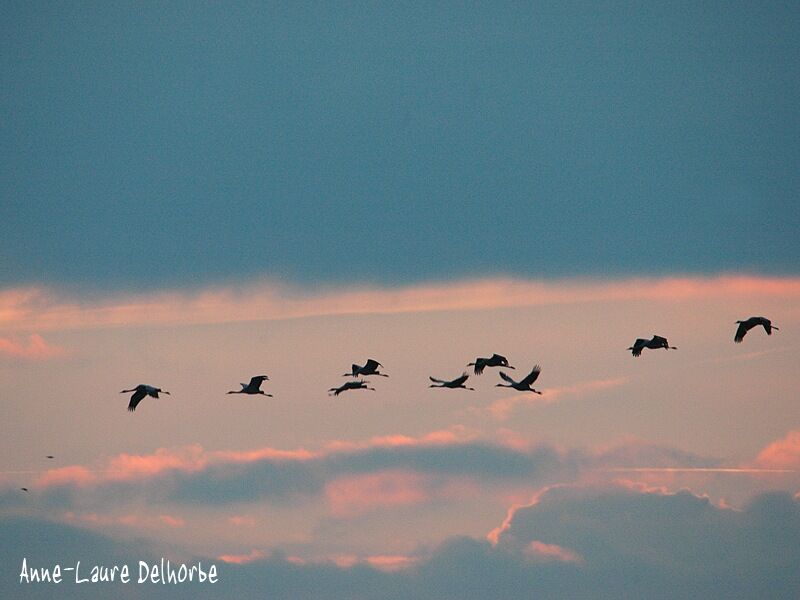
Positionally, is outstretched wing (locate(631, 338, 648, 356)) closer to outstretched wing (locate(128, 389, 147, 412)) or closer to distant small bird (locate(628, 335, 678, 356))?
distant small bird (locate(628, 335, 678, 356))

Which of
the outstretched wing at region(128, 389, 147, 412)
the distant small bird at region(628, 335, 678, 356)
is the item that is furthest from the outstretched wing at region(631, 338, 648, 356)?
the outstretched wing at region(128, 389, 147, 412)

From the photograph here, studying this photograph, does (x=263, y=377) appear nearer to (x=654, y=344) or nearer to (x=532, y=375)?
(x=532, y=375)

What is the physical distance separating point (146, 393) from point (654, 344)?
98.5ft

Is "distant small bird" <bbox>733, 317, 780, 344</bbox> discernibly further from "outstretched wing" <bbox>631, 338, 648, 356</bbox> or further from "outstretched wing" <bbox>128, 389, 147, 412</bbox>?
"outstretched wing" <bbox>128, 389, 147, 412</bbox>

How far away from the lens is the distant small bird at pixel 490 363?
113188 mm

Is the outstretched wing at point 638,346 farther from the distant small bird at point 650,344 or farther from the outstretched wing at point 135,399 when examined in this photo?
the outstretched wing at point 135,399

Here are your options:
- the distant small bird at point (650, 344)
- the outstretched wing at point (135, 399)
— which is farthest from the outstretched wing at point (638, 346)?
the outstretched wing at point (135, 399)

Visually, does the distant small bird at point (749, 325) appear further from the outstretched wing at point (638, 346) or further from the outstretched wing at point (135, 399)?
the outstretched wing at point (135, 399)

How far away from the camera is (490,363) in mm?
114000

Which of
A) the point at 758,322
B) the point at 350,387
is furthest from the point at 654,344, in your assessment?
the point at 350,387

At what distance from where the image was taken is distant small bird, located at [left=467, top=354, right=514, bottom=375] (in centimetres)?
11319

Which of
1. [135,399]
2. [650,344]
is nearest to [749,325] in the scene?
[650,344]

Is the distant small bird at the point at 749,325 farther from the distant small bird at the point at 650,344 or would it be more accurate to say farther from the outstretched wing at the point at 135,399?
the outstretched wing at the point at 135,399

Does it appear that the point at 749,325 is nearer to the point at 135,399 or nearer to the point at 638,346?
the point at 638,346
